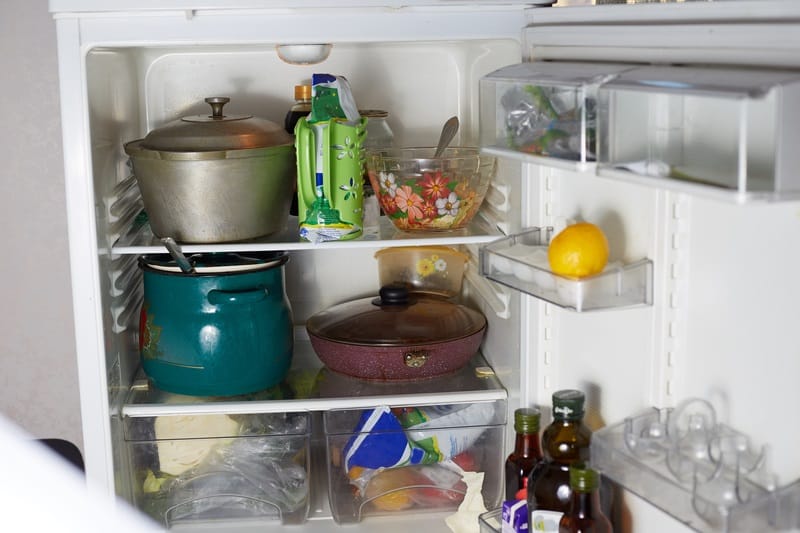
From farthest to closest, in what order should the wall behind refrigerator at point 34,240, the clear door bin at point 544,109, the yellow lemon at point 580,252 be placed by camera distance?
the wall behind refrigerator at point 34,240
the yellow lemon at point 580,252
the clear door bin at point 544,109

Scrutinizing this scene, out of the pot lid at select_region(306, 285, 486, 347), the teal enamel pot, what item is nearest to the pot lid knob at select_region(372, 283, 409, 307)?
the pot lid at select_region(306, 285, 486, 347)

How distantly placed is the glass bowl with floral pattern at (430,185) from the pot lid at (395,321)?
20 cm

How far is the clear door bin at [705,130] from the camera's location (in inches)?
34.9

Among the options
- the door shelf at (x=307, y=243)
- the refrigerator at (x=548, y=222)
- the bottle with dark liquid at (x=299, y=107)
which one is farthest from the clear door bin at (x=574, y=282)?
the bottle with dark liquid at (x=299, y=107)

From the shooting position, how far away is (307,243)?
1.73 metres

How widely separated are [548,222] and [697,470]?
2.01 feet

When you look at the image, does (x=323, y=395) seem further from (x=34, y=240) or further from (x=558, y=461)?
(x=34, y=240)

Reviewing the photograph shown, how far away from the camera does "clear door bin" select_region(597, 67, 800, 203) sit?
2.91ft

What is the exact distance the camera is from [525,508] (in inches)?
60.0

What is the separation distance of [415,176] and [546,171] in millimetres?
271

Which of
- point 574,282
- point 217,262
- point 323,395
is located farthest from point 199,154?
point 574,282

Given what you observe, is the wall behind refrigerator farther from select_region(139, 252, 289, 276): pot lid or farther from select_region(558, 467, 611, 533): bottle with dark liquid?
select_region(558, 467, 611, 533): bottle with dark liquid

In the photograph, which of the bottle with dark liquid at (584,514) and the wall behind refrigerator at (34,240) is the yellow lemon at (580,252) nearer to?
the bottle with dark liquid at (584,514)

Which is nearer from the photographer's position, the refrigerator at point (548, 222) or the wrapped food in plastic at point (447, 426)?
the refrigerator at point (548, 222)
